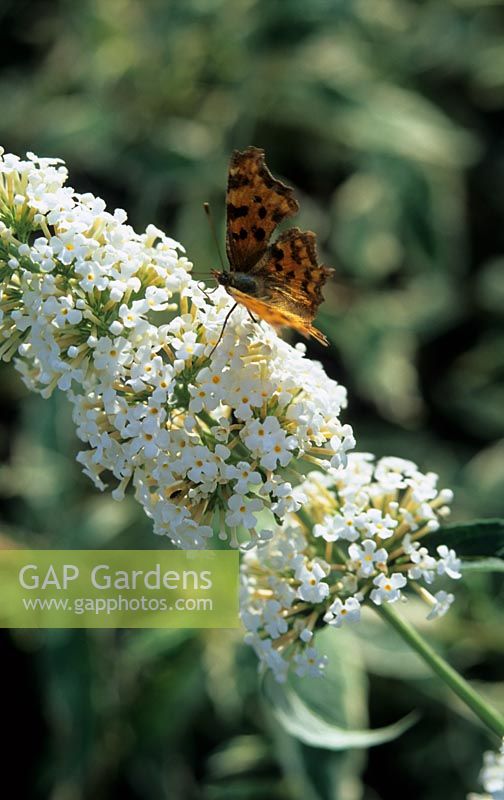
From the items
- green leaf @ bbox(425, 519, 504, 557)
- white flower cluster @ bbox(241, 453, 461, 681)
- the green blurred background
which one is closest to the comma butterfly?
white flower cluster @ bbox(241, 453, 461, 681)

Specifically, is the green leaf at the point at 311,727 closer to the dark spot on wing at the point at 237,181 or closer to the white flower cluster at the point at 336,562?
the white flower cluster at the point at 336,562

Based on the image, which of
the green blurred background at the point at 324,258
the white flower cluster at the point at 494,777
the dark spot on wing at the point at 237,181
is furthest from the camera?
the green blurred background at the point at 324,258

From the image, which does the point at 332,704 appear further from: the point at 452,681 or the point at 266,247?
the point at 266,247

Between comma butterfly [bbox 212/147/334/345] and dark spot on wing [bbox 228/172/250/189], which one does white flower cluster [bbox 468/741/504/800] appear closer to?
comma butterfly [bbox 212/147/334/345]

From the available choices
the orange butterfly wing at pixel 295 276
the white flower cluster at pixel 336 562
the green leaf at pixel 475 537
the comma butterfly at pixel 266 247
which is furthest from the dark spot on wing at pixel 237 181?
the green leaf at pixel 475 537

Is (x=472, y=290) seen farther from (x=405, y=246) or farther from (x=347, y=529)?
(x=347, y=529)

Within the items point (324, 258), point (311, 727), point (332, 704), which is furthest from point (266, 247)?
point (324, 258)
